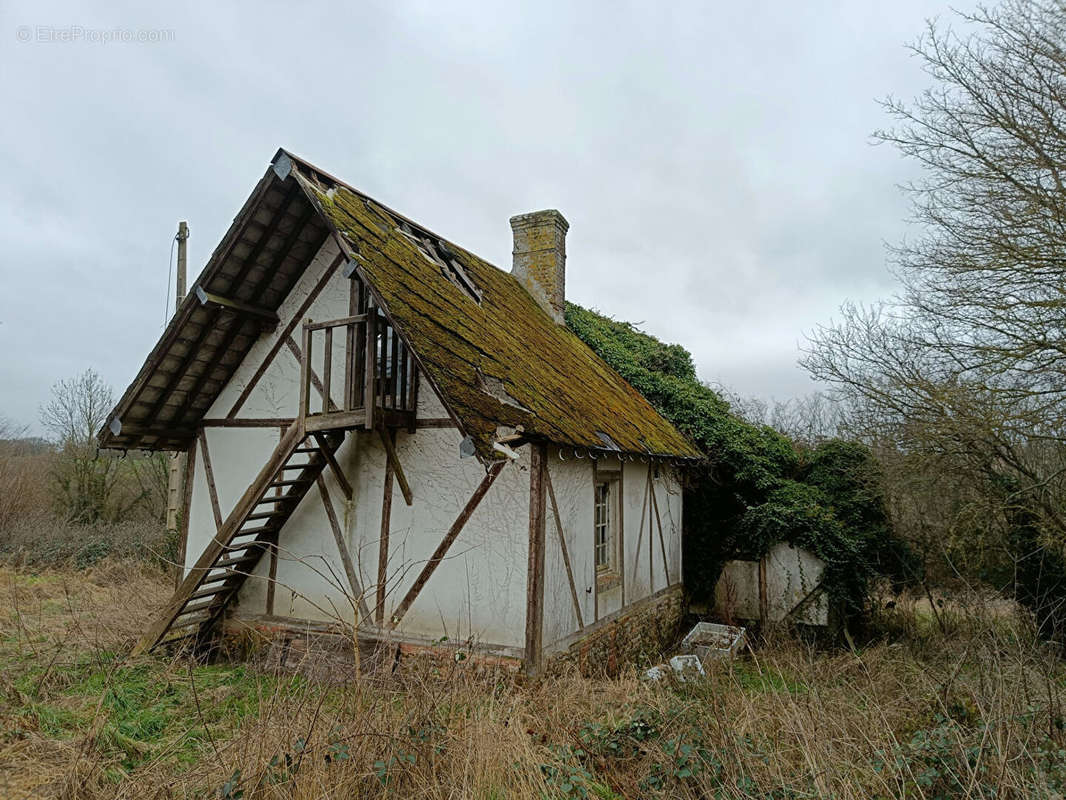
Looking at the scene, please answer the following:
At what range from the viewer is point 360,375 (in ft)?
22.6

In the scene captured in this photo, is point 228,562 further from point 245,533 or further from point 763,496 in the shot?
point 763,496

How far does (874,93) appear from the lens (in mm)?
8625

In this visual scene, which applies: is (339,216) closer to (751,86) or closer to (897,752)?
(751,86)

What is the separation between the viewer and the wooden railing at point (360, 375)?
6.28 m

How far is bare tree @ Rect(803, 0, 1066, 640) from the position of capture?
7746 millimetres

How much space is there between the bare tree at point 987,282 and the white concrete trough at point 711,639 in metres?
3.50

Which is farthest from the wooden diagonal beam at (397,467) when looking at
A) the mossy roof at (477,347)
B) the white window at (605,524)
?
the white window at (605,524)

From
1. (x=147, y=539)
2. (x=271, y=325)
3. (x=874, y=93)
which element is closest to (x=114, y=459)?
(x=147, y=539)

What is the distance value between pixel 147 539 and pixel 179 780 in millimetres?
13109

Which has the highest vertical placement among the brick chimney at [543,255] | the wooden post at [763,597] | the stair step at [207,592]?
the brick chimney at [543,255]

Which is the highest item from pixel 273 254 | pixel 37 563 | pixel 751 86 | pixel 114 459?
pixel 751 86

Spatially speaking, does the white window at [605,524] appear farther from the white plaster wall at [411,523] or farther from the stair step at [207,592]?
the stair step at [207,592]

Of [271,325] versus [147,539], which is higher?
[271,325]

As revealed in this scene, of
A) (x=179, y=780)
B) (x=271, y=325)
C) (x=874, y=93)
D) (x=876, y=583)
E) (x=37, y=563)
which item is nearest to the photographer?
(x=179, y=780)
